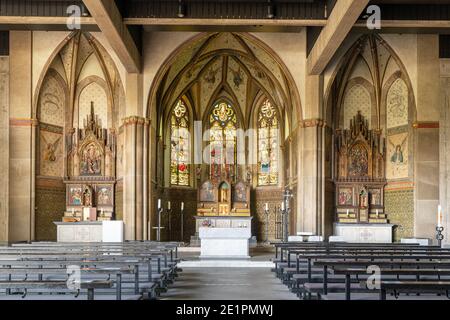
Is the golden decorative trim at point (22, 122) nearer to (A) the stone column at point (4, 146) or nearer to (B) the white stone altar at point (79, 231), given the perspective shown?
(A) the stone column at point (4, 146)

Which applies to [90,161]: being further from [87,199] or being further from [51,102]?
[51,102]

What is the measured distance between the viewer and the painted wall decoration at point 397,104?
28422mm

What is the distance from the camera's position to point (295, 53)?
2730cm

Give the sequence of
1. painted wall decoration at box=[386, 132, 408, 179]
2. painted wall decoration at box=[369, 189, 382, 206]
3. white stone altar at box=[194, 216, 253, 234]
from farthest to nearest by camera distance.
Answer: white stone altar at box=[194, 216, 253, 234] < painted wall decoration at box=[369, 189, 382, 206] < painted wall decoration at box=[386, 132, 408, 179]

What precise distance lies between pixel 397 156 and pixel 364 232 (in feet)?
12.5

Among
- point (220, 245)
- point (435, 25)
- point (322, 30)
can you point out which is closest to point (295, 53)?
point (322, 30)

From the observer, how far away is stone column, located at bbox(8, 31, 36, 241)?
26.2 meters

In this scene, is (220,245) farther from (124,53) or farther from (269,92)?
(269,92)

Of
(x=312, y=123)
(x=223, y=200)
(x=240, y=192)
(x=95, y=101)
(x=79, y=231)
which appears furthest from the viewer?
(x=240, y=192)

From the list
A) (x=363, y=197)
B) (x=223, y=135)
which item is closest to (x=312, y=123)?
(x=363, y=197)

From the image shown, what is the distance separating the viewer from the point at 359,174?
96.9 feet

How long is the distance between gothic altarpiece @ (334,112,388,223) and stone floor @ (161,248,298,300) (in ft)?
36.1

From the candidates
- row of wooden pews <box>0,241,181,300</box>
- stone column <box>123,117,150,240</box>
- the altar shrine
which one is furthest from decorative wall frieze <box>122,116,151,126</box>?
row of wooden pews <box>0,241,181,300</box>

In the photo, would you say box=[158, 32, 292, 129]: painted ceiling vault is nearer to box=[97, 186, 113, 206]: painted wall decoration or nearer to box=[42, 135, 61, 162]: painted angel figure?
box=[97, 186, 113, 206]: painted wall decoration
